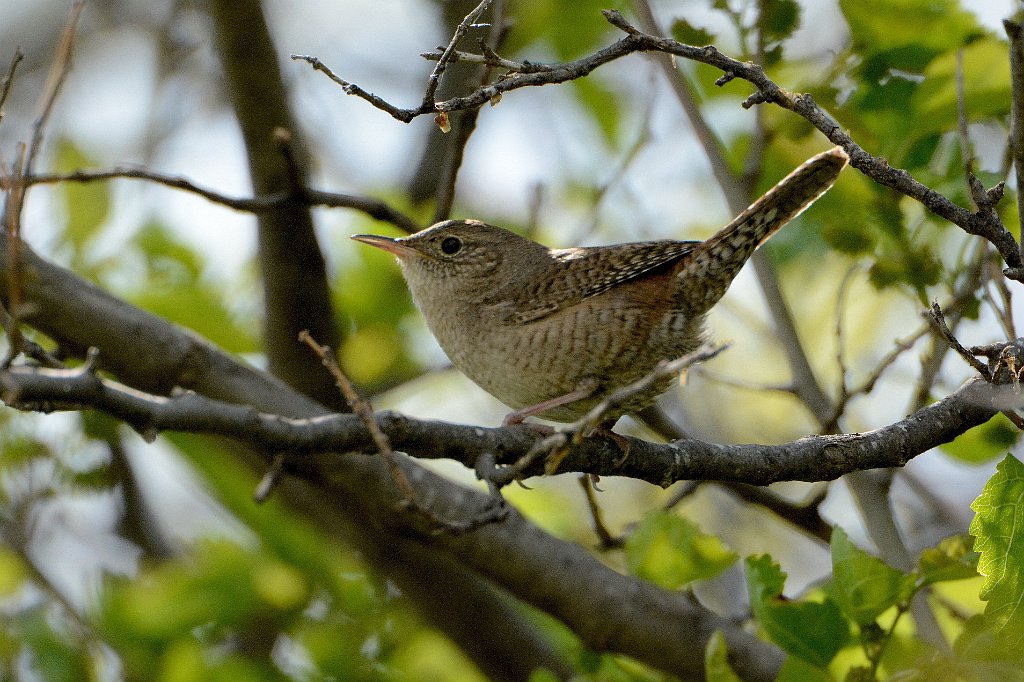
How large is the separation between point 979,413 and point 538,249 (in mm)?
2098

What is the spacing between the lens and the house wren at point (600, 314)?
3.24 metres

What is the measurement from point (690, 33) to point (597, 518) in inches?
54.6

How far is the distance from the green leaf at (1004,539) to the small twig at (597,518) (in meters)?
1.00

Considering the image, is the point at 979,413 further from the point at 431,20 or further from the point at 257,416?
the point at 431,20

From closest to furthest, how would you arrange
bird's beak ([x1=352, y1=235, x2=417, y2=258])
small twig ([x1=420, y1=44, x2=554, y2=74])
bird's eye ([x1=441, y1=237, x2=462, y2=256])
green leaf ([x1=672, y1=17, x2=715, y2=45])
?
small twig ([x1=420, y1=44, x2=554, y2=74]) → green leaf ([x1=672, y1=17, x2=715, y2=45]) → bird's beak ([x1=352, y1=235, x2=417, y2=258]) → bird's eye ([x1=441, y1=237, x2=462, y2=256])

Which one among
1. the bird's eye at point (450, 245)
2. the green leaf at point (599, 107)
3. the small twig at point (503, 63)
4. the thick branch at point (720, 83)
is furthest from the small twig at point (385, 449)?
the green leaf at point (599, 107)

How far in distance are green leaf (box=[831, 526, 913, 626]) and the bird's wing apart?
111cm

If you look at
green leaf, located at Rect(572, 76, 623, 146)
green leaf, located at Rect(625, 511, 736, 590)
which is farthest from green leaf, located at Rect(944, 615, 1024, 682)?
green leaf, located at Rect(572, 76, 623, 146)

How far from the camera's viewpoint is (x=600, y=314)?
→ 3.34m

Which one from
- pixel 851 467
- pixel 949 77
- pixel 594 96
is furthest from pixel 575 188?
pixel 851 467

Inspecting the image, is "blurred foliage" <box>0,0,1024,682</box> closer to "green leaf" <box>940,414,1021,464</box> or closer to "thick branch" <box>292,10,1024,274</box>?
"green leaf" <box>940,414,1021,464</box>

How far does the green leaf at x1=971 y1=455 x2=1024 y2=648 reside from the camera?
2.15 metres

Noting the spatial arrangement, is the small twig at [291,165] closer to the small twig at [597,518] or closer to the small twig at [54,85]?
the small twig at [54,85]

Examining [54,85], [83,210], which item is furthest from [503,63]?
[83,210]
